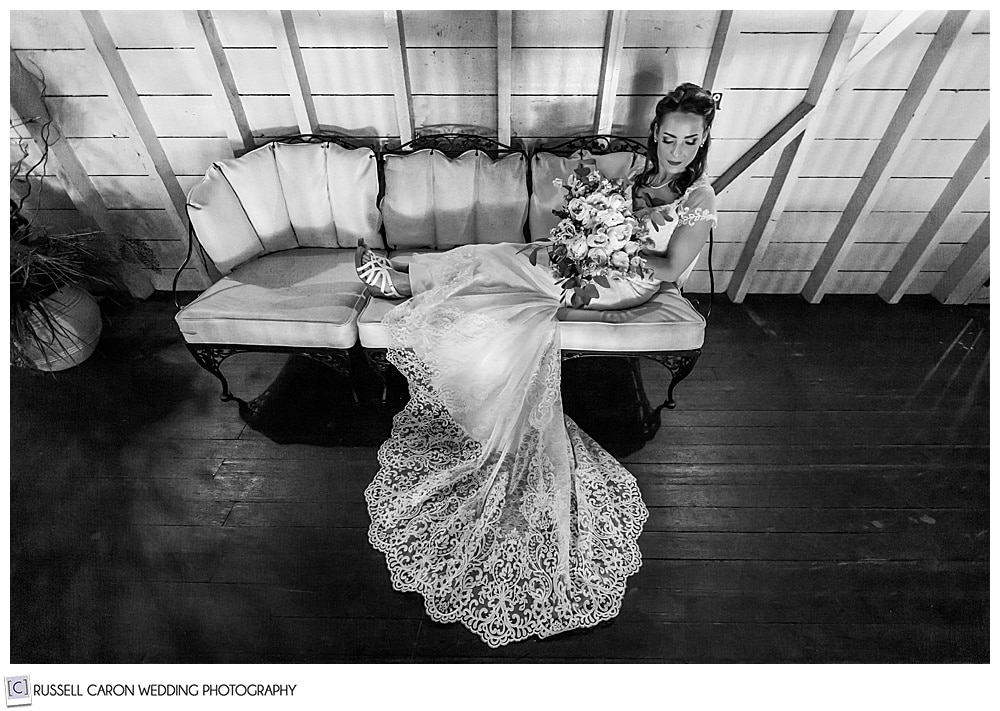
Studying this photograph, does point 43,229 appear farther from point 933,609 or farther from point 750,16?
point 933,609

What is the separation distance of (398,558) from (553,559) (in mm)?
536

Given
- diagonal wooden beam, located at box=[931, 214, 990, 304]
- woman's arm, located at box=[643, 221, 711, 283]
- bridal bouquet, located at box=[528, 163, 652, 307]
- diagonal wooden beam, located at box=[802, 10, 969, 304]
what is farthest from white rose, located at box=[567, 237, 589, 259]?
diagonal wooden beam, located at box=[931, 214, 990, 304]

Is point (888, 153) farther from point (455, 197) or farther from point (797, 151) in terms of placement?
point (455, 197)

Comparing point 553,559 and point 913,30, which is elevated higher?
point 913,30

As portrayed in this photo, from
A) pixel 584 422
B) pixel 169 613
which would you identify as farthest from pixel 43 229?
pixel 584 422

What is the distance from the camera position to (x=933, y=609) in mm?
1929

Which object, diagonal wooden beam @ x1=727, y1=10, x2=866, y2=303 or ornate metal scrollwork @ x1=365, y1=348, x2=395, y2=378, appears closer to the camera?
diagonal wooden beam @ x1=727, y1=10, x2=866, y2=303

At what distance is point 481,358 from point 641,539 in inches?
34.9

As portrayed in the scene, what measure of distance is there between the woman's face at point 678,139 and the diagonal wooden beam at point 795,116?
1.82 ft

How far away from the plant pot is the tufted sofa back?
2.35ft

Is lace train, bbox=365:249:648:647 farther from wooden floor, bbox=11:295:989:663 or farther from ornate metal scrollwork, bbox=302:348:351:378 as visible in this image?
ornate metal scrollwork, bbox=302:348:351:378

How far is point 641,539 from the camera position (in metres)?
2.10

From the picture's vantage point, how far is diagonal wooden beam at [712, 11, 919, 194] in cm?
216
